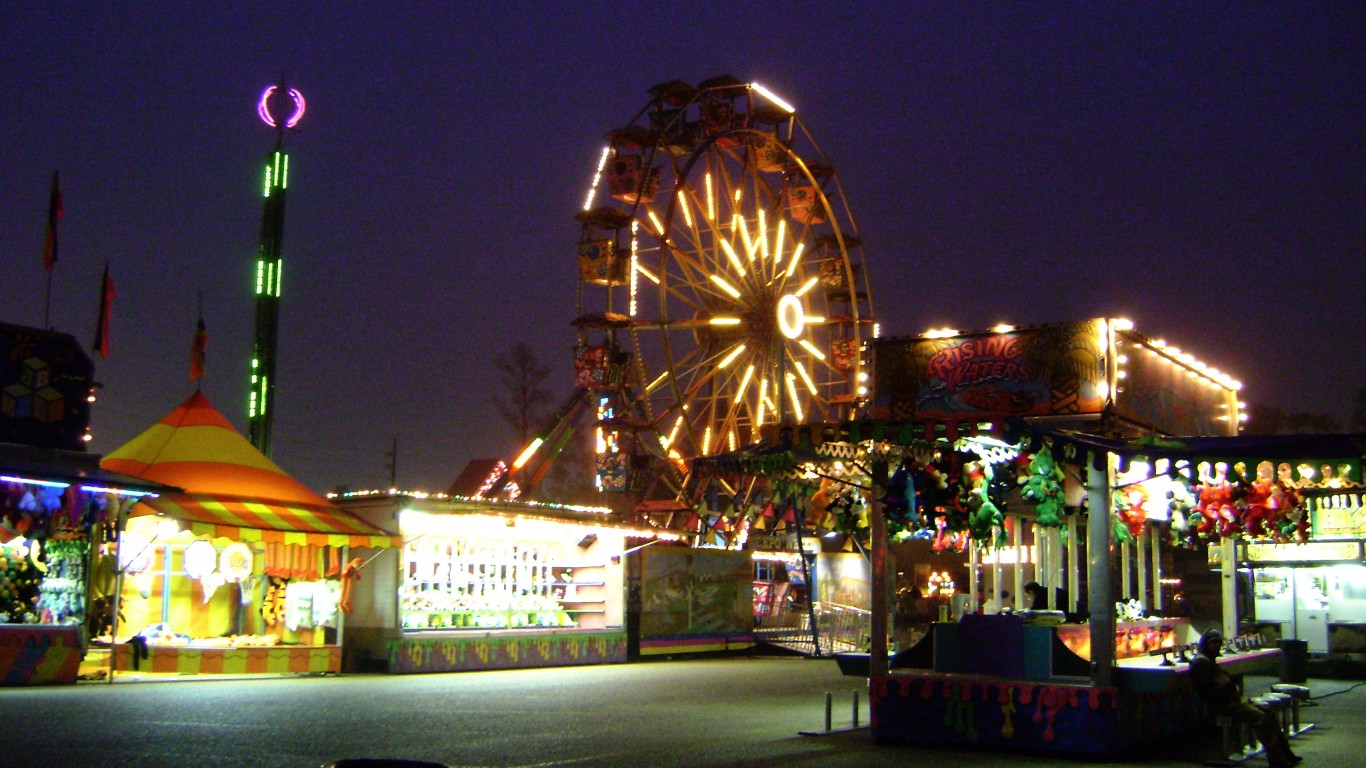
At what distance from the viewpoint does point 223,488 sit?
20.2 meters

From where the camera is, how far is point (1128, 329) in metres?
12.0

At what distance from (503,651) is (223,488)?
225 inches

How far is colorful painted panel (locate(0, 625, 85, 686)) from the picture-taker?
16375 millimetres

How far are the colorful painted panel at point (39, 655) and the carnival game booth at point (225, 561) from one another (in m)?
1.00

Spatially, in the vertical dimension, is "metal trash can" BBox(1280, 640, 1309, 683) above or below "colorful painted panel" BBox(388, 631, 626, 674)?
above

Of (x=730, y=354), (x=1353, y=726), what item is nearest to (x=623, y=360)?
(x=730, y=354)

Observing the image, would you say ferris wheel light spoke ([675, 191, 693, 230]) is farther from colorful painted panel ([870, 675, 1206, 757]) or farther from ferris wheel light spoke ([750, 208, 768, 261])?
colorful painted panel ([870, 675, 1206, 757])

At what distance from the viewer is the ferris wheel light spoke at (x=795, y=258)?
1288 inches

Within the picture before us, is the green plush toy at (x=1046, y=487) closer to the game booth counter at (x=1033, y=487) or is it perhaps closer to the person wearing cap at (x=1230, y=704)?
the game booth counter at (x=1033, y=487)

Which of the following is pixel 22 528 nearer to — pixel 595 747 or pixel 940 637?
pixel 595 747

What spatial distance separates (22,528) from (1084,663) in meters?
12.4

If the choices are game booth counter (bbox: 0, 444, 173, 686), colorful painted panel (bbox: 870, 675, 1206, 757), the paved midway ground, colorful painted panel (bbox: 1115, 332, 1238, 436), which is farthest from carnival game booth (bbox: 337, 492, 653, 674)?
colorful painted panel (bbox: 1115, 332, 1238, 436)

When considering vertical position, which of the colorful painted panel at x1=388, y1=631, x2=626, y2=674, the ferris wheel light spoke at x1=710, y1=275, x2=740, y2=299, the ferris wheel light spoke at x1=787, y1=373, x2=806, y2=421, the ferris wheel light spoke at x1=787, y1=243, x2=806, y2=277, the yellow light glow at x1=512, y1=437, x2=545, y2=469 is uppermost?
the ferris wheel light spoke at x1=787, y1=243, x2=806, y2=277

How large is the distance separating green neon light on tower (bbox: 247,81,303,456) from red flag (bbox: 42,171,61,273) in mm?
9075
